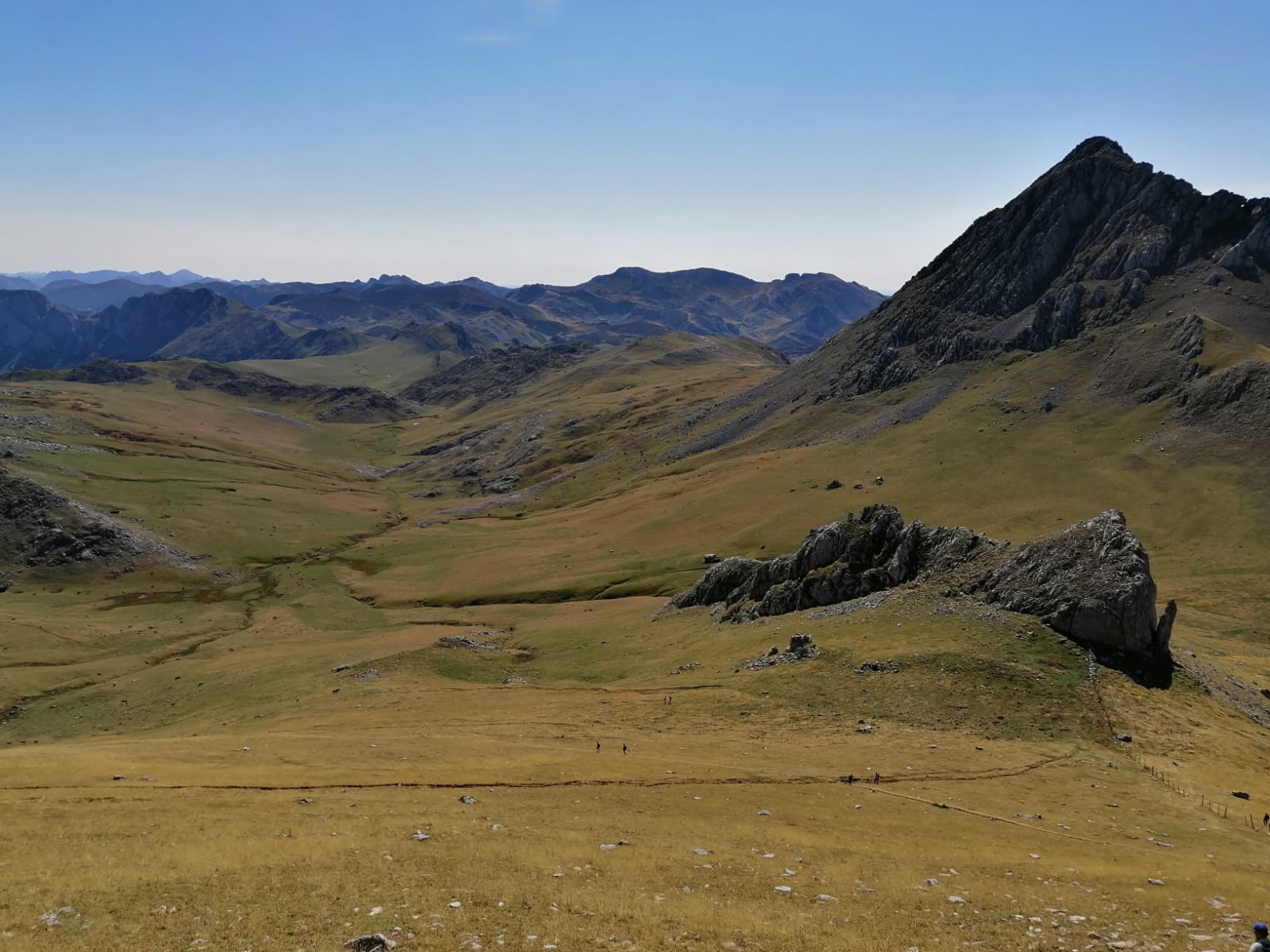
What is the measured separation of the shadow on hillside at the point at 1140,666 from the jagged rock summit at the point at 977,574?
66 centimetres

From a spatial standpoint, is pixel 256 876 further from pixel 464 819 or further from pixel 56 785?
pixel 56 785

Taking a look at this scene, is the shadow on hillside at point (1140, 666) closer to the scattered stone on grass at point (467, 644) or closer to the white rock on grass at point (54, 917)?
the scattered stone on grass at point (467, 644)

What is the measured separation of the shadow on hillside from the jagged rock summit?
2.15 feet

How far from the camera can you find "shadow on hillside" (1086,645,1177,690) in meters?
60.4

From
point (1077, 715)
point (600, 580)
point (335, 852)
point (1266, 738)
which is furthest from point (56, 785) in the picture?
point (600, 580)

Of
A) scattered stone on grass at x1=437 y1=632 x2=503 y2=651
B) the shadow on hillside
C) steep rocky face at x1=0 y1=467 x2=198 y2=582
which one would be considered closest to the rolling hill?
the shadow on hillside

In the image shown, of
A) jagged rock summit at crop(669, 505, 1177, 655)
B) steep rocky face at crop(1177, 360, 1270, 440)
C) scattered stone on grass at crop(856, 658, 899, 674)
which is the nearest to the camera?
jagged rock summit at crop(669, 505, 1177, 655)

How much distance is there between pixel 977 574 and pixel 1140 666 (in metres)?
16.5

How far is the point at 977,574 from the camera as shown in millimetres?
75875

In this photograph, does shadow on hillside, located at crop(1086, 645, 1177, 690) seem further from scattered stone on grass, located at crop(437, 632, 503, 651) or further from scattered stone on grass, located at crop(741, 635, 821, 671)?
scattered stone on grass, located at crop(437, 632, 503, 651)

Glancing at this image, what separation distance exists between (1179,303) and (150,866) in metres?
234

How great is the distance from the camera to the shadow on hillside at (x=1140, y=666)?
60.4 metres

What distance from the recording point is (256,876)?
29250mm

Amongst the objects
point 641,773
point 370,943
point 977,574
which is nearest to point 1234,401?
point 977,574
